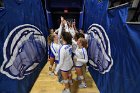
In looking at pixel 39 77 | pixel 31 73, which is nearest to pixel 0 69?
pixel 31 73

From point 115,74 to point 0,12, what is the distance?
7.23ft

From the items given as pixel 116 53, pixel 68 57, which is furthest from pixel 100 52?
pixel 116 53

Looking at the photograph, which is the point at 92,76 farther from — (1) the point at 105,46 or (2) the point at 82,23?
(2) the point at 82,23

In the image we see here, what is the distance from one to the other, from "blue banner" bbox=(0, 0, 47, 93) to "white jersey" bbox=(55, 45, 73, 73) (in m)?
0.81

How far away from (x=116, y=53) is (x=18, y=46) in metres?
1.93

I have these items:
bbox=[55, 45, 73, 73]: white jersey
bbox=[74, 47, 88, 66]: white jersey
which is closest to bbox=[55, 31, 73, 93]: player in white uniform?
bbox=[55, 45, 73, 73]: white jersey

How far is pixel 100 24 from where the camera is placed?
408cm

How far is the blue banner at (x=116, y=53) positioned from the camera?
2.41 m

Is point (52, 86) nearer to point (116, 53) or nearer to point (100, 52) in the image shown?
point (100, 52)

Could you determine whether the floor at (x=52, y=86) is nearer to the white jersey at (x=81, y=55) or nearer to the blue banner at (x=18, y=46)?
A: the blue banner at (x=18, y=46)

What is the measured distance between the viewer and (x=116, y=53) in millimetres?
3074

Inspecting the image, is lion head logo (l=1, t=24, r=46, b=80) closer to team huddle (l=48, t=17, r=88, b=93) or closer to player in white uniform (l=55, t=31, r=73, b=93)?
team huddle (l=48, t=17, r=88, b=93)

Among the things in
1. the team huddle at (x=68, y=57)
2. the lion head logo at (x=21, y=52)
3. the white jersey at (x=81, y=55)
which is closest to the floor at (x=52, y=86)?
the team huddle at (x=68, y=57)

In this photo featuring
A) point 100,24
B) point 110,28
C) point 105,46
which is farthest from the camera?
point 100,24
